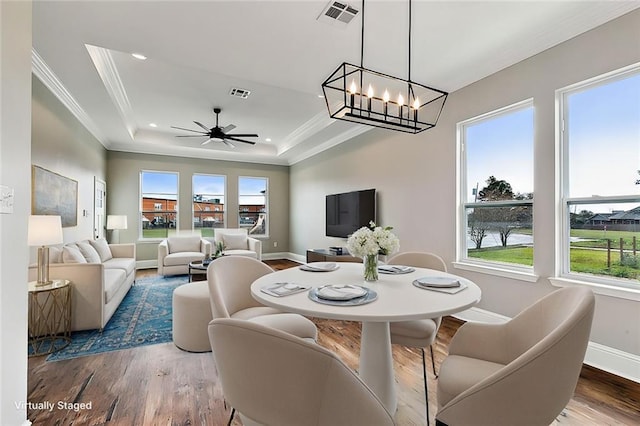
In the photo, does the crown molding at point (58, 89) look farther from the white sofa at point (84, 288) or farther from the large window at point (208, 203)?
the large window at point (208, 203)

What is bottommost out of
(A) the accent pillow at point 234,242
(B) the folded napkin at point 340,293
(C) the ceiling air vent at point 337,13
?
(A) the accent pillow at point 234,242

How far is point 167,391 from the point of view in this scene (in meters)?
1.96

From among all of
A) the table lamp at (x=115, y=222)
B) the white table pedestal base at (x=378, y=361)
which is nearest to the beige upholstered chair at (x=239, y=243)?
the table lamp at (x=115, y=222)

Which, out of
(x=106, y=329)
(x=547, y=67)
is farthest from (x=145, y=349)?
(x=547, y=67)

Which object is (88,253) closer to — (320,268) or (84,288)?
(84,288)

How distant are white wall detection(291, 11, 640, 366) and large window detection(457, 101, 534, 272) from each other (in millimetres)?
122

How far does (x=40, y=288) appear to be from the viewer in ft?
8.14

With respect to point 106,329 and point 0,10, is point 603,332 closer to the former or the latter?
point 0,10

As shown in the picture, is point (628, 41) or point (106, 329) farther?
point (106, 329)

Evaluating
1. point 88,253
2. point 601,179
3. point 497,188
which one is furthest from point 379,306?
point 88,253

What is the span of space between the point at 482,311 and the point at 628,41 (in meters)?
2.53

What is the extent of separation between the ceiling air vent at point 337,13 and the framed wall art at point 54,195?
10.8 ft

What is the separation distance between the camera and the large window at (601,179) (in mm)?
2189

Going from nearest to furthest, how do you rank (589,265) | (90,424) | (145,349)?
(90,424), (589,265), (145,349)
